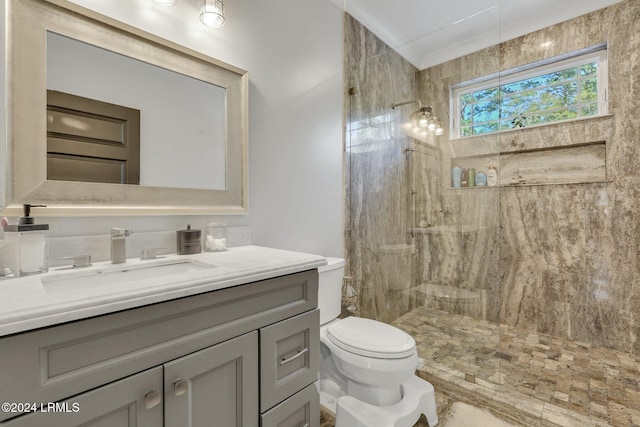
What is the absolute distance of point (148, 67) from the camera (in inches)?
48.0

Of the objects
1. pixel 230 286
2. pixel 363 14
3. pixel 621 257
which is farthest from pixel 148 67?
pixel 621 257

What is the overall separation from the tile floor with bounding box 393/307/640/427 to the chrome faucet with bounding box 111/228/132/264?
188 centimetres

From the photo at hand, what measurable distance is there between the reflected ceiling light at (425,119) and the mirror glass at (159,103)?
1643mm

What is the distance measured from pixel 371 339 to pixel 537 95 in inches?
105

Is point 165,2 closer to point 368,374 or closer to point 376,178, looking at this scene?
point 376,178

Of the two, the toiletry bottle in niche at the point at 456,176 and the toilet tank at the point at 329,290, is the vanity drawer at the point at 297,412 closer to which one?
the toilet tank at the point at 329,290

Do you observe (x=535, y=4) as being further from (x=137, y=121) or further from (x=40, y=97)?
(x=40, y=97)

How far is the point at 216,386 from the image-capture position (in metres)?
0.79

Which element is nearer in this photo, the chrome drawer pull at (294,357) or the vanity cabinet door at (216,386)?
the vanity cabinet door at (216,386)

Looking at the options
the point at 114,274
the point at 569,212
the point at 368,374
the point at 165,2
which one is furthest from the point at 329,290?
the point at 569,212

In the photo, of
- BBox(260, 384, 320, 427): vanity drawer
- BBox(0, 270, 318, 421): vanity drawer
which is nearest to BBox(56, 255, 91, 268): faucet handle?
BBox(0, 270, 318, 421): vanity drawer

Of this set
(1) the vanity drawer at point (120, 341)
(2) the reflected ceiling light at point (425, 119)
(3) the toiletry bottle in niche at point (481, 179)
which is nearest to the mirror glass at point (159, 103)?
(1) the vanity drawer at point (120, 341)

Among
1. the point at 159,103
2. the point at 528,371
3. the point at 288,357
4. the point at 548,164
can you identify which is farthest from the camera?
the point at 548,164

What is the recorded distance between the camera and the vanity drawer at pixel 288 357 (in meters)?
0.90
